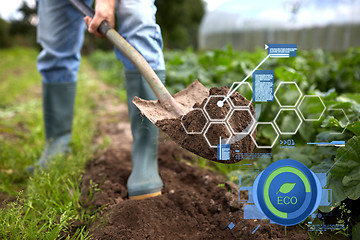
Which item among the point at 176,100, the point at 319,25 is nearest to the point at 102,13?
the point at 176,100

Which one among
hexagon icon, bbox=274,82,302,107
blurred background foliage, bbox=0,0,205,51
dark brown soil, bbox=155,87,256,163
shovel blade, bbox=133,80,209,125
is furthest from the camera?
blurred background foliage, bbox=0,0,205,51

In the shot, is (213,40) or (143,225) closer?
(143,225)

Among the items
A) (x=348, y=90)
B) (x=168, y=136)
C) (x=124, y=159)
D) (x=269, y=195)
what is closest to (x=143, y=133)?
(x=168, y=136)

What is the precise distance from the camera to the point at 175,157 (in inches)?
68.1

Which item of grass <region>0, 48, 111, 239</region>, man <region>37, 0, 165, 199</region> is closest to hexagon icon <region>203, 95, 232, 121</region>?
man <region>37, 0, 165, 199</region>

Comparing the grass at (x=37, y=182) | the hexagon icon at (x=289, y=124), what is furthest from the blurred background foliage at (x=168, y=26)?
the hexagon icon at (x=289, y=124)

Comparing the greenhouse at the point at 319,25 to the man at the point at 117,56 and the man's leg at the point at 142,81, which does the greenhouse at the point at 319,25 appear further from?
the man's leg at the point at 142,81

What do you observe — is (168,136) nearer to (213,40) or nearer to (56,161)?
(56,161)

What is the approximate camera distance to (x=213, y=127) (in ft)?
3.12

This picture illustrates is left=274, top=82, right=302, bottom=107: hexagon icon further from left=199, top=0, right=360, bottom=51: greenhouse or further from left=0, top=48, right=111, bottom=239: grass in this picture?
left=199, top=0, right=360, bottom=51: greenhouse

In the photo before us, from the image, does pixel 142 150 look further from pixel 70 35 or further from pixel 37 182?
pixel 70 35

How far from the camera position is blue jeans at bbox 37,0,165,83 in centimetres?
121

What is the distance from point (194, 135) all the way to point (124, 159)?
81cm

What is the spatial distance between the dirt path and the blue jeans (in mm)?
450
